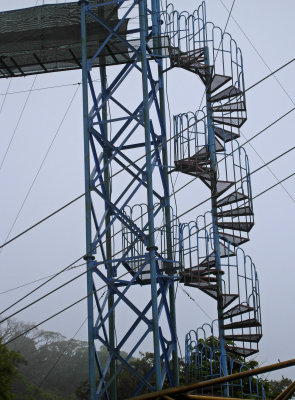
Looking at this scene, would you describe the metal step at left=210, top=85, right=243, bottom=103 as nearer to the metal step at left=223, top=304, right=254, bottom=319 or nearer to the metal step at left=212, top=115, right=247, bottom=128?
the metal step at left=212, top=115, right=247, bottom=128

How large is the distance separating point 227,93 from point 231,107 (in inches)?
11.3

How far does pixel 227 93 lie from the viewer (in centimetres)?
1370

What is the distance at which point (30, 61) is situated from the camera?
14242mm

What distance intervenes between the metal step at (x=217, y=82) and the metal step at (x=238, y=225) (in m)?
2.79

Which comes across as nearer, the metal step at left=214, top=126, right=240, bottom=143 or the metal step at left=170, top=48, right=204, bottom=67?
the metal step at left=170, top=48, right=204, bottom=67

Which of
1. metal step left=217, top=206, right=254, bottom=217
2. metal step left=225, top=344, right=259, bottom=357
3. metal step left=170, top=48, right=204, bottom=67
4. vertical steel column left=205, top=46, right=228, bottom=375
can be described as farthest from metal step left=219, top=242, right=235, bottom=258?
metal step left=170, top=48, right=204, bottom=67

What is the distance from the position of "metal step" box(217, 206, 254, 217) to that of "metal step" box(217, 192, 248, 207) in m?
0.14

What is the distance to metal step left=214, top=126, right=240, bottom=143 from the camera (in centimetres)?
1365

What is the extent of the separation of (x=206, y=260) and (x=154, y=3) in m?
4.74

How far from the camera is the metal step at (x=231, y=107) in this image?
13.5 m

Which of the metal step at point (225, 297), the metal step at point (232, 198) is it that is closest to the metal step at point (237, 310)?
the metal step at point (225, 297)

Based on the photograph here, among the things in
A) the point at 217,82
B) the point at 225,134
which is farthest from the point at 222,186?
the point at 217,82

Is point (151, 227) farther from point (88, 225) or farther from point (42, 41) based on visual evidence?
point (42, 41)

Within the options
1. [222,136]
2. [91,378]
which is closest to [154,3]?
[222,136]
